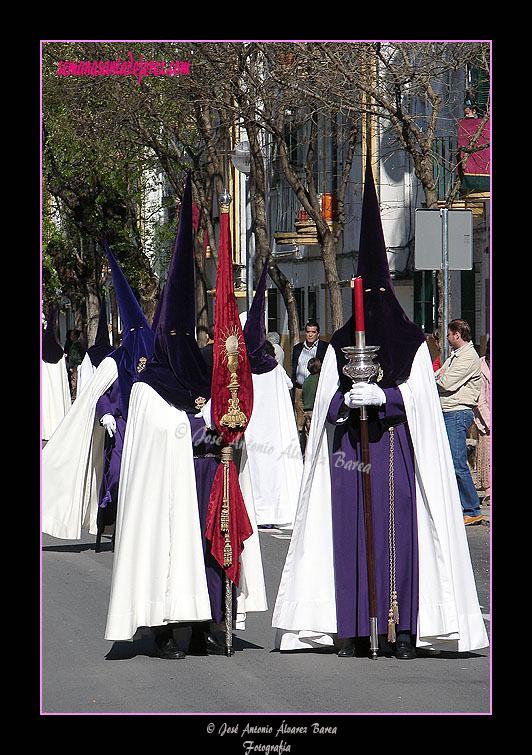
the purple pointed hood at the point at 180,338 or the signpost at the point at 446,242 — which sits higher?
the signpost at the point at 446,242

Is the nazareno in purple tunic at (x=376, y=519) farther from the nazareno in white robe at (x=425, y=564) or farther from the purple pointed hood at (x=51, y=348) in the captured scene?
the purple pointed hood at (x=51, y=348)

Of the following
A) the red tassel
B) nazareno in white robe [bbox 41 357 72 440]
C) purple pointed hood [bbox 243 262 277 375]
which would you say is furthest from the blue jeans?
nazareno in white robe [bbox 41 357 72 440]

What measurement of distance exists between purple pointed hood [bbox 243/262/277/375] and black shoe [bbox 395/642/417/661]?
608 centimetres

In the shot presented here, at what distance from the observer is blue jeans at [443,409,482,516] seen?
14016mm

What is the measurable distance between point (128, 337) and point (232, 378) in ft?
12.1

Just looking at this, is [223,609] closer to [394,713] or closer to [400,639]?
[400,639]

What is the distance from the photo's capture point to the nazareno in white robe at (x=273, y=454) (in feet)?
49.3

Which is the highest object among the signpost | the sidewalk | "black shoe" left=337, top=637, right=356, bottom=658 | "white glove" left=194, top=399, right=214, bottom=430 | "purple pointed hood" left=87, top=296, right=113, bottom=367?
the signpost

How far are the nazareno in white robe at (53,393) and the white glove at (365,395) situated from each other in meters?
18.6

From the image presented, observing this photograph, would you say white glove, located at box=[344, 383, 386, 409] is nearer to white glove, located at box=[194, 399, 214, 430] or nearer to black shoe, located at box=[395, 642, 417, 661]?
white glove, located at box=[194, 399, 214, 430]

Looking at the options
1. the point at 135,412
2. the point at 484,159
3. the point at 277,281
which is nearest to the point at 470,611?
the point at 135,412

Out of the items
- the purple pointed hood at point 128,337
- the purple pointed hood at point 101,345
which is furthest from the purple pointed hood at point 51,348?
the purple pointed hood at point 128,337

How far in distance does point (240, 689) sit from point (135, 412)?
167cm

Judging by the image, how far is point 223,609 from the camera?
8.24m
